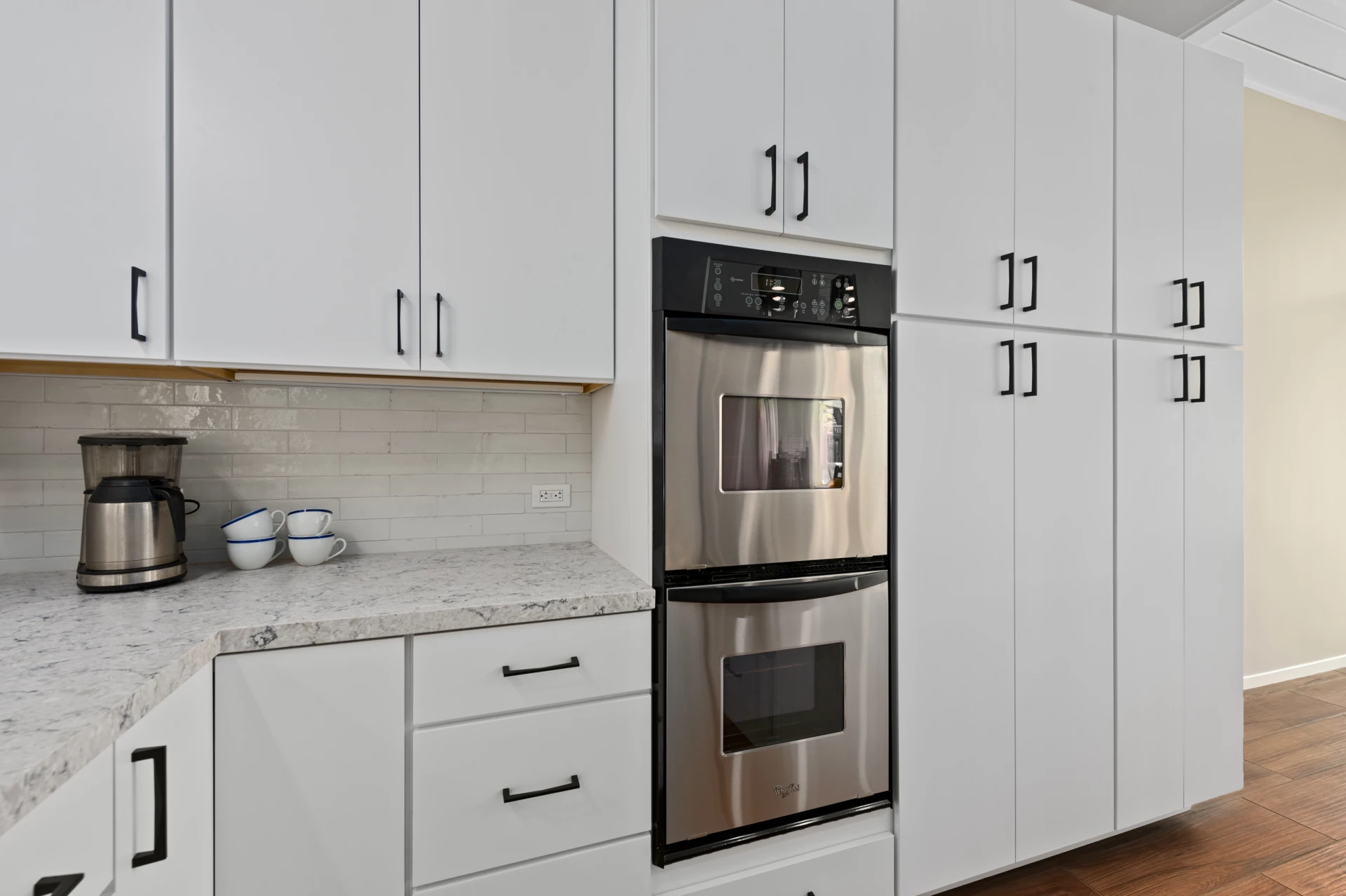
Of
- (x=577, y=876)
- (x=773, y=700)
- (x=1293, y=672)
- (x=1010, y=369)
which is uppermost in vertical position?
(x=1010, y=369)

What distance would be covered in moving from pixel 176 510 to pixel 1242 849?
323 centimetres

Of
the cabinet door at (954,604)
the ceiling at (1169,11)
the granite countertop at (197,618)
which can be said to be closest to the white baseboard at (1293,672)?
the cabinet door at (954,604)

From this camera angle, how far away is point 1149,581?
2104 mm

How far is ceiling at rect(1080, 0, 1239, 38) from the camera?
2.27 m

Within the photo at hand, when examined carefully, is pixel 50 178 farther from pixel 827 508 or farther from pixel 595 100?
pixel 827 508

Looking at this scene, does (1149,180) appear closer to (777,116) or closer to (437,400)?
(777,116)

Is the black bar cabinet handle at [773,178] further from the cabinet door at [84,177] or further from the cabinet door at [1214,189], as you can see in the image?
the cabinet door at [1214,189]

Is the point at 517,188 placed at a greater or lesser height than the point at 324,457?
greater

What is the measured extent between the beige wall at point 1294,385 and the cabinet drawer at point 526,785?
3.54 meters

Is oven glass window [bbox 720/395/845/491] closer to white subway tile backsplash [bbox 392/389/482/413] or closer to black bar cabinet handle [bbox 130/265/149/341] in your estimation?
white subway tile backsplash [bbox 392/389/482/413]

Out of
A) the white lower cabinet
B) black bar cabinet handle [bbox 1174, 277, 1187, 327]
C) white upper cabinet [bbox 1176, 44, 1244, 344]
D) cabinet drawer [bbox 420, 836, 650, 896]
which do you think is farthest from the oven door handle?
white upper cabinet [bbox 1176, 44, 1244, 344]

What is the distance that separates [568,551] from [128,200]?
128 centimetres

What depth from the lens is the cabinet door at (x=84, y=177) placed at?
130 centimetres

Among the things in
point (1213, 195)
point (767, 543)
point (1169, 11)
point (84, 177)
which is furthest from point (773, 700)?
point (1169, 11)
